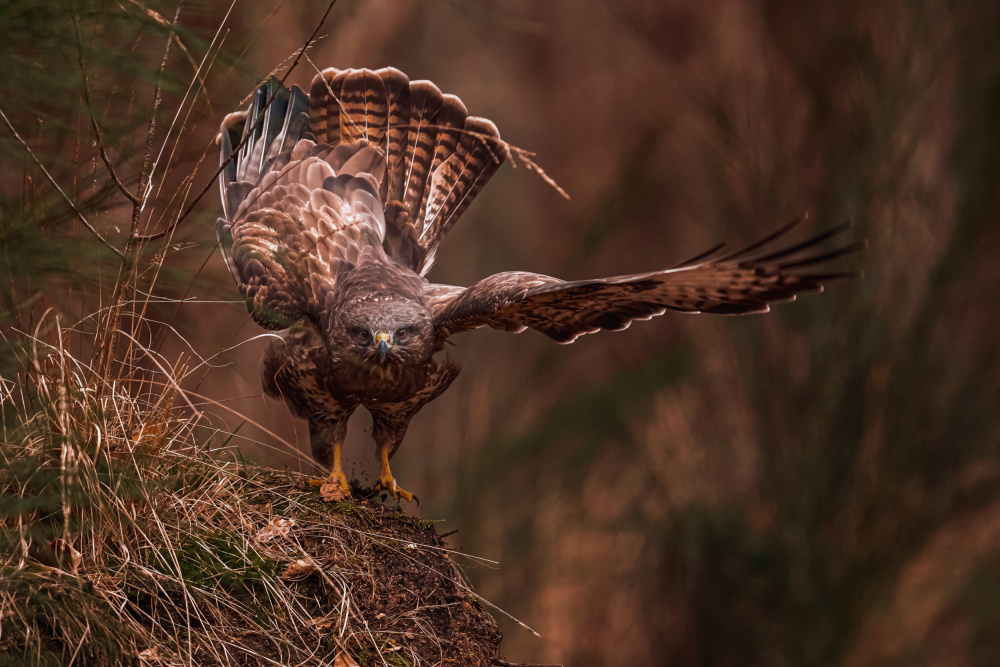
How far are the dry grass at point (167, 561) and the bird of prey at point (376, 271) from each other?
42 cm

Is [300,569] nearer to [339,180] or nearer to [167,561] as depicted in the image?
[167,561]

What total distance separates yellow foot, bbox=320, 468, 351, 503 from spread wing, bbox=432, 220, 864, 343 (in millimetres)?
583

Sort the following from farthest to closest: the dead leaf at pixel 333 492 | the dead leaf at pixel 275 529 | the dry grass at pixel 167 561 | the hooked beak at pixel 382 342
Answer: the hooked beak at pixel 382 342 < the dead leaf at pixel 333 492 < the dead leaf at pixel 275 529 < the dry grass at pixel 167 561

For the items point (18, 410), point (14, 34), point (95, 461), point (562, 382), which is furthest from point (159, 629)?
point (562, 382)

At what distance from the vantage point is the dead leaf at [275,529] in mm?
1906

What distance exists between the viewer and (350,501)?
93.7 inches

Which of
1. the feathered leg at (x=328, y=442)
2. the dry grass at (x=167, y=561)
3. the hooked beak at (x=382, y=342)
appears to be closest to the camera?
the dry grass at (x=167, y=561)

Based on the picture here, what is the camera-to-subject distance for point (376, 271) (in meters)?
2.88

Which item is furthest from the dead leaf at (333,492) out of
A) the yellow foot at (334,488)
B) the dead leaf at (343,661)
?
the dead leaf at (343,661)

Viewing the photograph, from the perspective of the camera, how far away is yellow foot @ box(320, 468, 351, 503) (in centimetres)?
243

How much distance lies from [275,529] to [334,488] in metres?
0.55

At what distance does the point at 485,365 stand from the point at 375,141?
3.23 ft

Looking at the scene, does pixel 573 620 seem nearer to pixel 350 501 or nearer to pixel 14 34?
pixel 350 501

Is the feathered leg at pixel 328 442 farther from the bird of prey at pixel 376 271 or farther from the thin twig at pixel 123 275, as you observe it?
the thin twig at pixel 123 275
